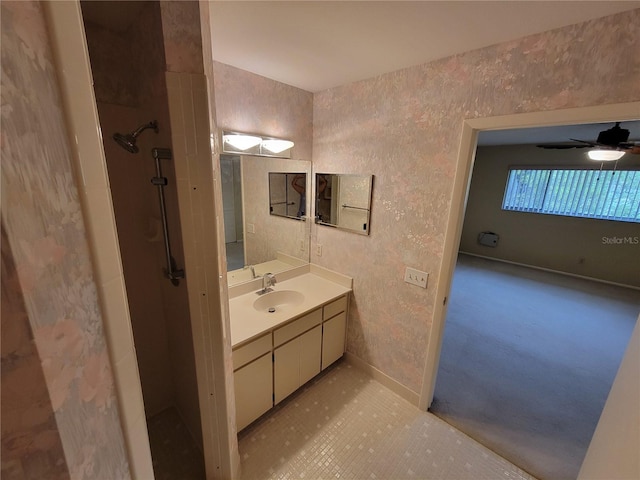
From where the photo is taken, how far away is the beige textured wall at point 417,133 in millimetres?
1124

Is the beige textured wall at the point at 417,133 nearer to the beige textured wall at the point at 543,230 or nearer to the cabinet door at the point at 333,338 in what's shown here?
the cabinet door at the point at 333,338

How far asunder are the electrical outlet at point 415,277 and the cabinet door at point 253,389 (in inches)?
43.2

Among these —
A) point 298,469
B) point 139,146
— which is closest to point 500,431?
point 298,469

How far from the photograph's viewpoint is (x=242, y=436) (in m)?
1.74

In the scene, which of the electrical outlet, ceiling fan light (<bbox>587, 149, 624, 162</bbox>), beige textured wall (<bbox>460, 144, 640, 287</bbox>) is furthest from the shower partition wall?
beige textured wall (<bbox>460, 144, 640, 287</bbox>)

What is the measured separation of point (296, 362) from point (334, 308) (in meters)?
0.51

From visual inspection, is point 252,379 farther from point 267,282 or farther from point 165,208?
point 165,208

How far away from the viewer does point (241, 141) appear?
1.83 meters

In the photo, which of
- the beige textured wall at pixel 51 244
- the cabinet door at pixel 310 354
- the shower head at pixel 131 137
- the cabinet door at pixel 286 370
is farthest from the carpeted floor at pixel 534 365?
the shower head at pixel 131 137

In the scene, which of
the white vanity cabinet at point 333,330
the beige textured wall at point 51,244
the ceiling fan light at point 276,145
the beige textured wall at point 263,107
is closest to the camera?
the beige textured wall at point 51,244

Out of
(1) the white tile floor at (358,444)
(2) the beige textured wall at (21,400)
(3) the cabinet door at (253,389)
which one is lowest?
(1) the white tile floor at (358,444)

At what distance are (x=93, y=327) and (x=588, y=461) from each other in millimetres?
1996

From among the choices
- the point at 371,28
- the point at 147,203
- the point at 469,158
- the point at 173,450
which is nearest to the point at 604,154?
the point at 469,158

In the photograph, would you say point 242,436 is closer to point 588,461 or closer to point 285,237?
point 285,237
